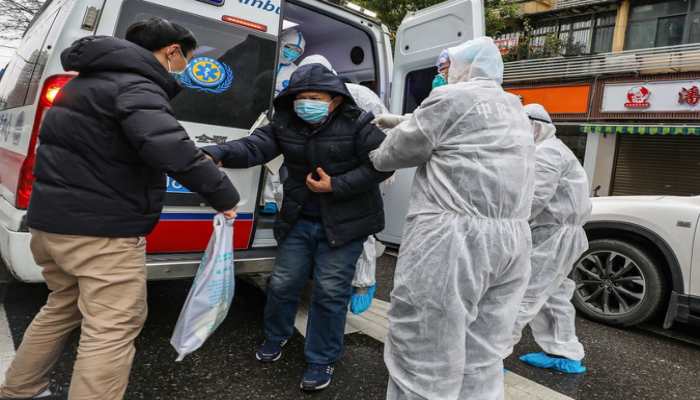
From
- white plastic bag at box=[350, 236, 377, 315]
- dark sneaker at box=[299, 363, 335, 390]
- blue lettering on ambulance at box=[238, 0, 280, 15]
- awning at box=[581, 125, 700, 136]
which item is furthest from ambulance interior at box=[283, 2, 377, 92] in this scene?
awning at box=[581, 125, 700, 136]

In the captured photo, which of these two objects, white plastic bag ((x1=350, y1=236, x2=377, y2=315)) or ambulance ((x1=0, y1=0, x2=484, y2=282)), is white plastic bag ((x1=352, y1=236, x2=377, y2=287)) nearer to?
white plastic bag ((x1=350, y1=236, x2=377, y2=315))

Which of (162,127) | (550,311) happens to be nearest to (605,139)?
(550,311)

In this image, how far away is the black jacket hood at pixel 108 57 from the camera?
5.65 ft

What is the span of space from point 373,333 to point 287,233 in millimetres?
1100

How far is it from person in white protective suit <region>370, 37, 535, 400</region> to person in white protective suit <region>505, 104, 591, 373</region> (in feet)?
2.94

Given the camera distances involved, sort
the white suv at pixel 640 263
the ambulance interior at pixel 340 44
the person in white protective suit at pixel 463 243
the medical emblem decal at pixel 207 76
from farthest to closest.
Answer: the ambulance interior at pixel 340 44, the white suv at pixel 640 263, the medical emblem decal at pixel 207 76, the person in white protective suit at pixel 463 243

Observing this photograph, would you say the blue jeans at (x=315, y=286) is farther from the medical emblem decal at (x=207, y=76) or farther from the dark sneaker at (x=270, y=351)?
the medical emblem decal at (x=207, y=76)

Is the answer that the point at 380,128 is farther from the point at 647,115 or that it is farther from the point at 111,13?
the point at 647,115

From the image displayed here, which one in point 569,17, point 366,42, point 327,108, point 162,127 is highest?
point 569,17

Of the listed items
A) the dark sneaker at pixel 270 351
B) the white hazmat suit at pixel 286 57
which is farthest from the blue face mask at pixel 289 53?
the dark sneaker at pixel 270 351

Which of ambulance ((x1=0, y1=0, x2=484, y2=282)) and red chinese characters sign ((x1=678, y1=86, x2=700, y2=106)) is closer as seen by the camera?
ambulance ((x1=0, y1=0, x2=484, y2=282))

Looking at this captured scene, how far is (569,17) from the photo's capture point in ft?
57.2

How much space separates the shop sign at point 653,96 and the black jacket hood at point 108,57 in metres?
14.5

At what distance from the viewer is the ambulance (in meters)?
2.39
